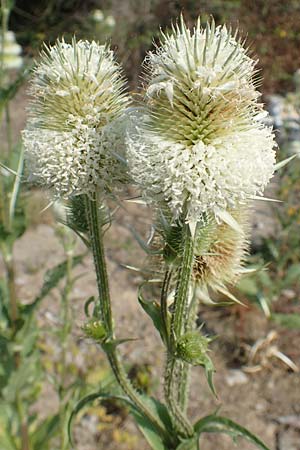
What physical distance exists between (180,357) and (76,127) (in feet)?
1.86

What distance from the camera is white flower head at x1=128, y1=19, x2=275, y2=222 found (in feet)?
3.53

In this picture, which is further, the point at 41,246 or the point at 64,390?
the point at 41,246

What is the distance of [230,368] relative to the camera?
356 cm

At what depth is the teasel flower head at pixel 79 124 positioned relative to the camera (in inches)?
48.3

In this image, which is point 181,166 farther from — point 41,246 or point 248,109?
point 41,246

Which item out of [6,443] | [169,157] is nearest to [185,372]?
[169,157]

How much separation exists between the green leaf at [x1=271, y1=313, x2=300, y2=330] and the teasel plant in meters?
2.18

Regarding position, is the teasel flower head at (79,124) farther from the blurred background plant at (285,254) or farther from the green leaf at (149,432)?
the blurred background plant at (285,254)

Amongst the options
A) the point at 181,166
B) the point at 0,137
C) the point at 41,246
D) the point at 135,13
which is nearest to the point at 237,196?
the point at 181,166

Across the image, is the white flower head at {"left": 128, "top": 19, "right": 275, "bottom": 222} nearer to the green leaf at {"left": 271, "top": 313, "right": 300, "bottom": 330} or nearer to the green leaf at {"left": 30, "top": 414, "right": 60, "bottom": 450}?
the green leaf at {"left": 30, "top": 414, "right": 60, "bottom": 450}

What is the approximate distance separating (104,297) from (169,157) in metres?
0.44

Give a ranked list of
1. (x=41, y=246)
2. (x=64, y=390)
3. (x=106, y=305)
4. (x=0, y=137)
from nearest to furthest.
→ (x=106, y=305)
(x=64, y=390)
(x=41, y=246)
(x=0, y=137)

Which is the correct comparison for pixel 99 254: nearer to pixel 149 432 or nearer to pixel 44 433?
pixel 149 432

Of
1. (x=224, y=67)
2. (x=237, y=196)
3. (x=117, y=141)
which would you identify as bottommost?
(x=237, y=196)
